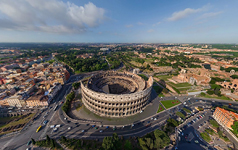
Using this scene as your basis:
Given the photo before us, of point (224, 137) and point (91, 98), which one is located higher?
point (91, 98)

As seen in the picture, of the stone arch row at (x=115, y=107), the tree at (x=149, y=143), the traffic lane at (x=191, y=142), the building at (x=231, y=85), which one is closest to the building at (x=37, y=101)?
the stone arch row at (x=115, y=107)

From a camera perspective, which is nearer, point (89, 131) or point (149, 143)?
point (149, 143)

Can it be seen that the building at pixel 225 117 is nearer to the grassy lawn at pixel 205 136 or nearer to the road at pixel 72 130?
the grassy lawn at pixel 205 136

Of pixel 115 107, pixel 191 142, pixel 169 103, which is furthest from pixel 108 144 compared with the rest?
pixel 169 103

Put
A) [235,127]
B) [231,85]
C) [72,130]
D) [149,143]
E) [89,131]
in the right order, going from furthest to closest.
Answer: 1. [231,85]
2. [72,130]
3. [89,131]
4. [235,127]
5. [149,143]

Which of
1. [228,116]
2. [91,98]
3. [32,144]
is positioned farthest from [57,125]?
[228,116]

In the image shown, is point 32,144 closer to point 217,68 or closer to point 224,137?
point 224,137

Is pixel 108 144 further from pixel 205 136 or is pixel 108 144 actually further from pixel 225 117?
pixel 225 117

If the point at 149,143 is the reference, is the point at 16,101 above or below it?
above
